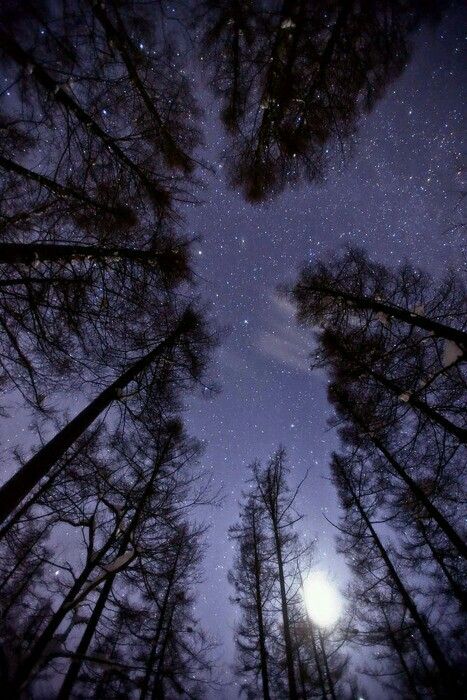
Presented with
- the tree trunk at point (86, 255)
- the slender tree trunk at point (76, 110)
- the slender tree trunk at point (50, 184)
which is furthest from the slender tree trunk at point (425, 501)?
the slender tree trunk at point (50, 184)

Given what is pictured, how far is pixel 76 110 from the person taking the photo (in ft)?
12.0

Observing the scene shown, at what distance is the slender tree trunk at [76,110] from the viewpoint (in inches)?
118

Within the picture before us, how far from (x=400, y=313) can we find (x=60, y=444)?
6.03 metres

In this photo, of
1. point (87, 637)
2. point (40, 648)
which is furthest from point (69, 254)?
point (87, 637)

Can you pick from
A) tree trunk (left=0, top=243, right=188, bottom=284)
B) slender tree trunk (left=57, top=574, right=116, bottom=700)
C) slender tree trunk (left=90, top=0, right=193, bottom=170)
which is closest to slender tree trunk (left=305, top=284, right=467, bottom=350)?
tree trunk (left=0, top=243, right=188, bottom=284)

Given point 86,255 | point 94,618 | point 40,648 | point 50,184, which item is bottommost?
point 40,648

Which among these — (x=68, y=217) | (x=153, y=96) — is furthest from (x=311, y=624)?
(x=153, y=96)

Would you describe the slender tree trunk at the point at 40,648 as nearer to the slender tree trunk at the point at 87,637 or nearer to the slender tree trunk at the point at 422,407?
the slender tree trunk at the point at 87,637

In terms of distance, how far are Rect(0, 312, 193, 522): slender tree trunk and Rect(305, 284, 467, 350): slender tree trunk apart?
166 inches

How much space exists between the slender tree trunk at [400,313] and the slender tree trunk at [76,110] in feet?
14.1

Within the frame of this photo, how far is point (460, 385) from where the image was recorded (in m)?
5.53

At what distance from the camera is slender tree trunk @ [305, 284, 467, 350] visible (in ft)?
14.8

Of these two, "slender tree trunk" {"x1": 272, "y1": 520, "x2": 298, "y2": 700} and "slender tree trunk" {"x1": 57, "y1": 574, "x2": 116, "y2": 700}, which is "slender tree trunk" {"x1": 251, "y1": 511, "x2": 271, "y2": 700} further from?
"slender tree trunk" {"x1": 57, "y1": 574, "x2": 116, "y2": 700}

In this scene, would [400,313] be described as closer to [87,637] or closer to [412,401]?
[412,401]
